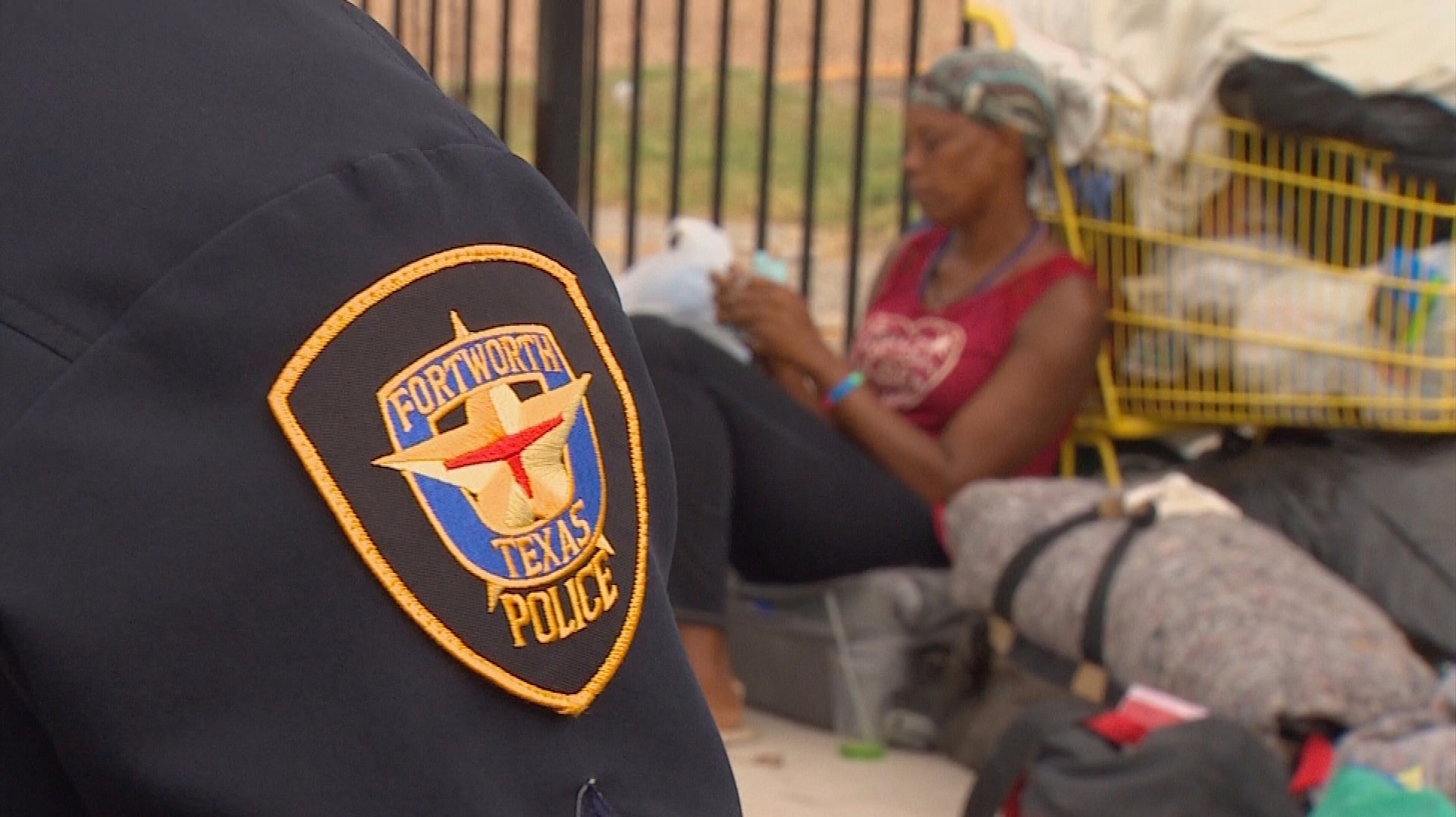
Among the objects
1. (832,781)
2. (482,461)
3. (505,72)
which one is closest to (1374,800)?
(832,781)

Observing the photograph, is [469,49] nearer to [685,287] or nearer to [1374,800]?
[685,287]

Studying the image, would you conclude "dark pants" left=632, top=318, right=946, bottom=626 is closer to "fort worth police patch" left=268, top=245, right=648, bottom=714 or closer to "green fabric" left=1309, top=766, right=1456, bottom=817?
"green fabric" left=1309, top=766, right=1456, bottom=817

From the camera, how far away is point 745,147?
13062 millimetres

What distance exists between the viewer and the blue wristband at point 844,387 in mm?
3402

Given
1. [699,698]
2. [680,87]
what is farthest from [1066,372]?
[699,698]

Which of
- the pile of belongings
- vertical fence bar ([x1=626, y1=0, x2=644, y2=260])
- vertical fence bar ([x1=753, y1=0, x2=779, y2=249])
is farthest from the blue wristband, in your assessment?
vertical fence bar ([x1=626, y1=0, x2=644, y2=260])

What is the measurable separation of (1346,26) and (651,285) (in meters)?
1.35

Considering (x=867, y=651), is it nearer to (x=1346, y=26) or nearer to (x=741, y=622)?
(x=741, y=622)

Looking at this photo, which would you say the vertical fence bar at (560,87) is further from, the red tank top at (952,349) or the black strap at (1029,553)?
the black strap at (1029,553)

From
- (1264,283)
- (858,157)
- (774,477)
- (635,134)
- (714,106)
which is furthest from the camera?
(714,106)

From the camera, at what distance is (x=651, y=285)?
11.9 feet

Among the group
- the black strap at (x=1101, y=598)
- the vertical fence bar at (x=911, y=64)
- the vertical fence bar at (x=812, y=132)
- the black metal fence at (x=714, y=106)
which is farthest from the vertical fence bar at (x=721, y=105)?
the black strap at (x=1101, y=598)

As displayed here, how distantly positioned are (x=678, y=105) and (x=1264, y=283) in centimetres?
185

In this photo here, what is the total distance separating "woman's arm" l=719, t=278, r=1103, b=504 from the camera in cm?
335
